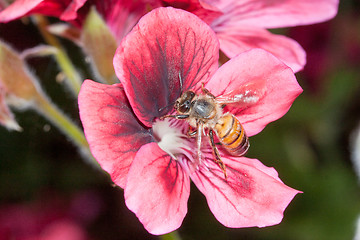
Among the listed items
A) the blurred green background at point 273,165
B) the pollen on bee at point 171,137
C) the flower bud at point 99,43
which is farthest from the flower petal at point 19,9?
the blurred green background at point 273,165

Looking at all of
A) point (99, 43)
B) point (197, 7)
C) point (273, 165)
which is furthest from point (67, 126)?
point (273, 165)

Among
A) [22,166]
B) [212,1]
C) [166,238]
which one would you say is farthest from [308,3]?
[22,166]

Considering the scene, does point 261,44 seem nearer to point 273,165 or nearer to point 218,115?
point 218,115

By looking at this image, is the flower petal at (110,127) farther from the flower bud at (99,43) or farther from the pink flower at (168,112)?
the flower bud at (99,43)

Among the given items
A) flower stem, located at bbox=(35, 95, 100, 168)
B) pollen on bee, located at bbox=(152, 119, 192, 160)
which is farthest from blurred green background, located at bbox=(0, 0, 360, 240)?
pollen on bee, located at bbox=(152, 119, 192, 160)

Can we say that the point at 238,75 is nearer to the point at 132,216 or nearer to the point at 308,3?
the point at 308,3

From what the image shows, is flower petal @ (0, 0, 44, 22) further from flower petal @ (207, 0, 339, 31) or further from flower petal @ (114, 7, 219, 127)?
flower petal @ (207, 0, 339, 31)
